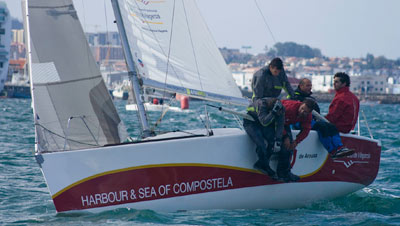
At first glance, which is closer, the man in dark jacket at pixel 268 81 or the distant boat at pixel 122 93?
the man in dark jacket at pixel 268 81

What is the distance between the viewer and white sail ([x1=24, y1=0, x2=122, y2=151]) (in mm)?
7594

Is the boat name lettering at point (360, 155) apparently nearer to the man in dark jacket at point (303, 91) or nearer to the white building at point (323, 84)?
the man in dark jacket at point (303, 91)

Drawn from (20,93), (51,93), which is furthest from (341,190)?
(20,93)

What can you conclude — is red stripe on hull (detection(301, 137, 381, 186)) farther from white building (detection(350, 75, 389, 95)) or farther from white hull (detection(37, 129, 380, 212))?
white building (detection(350, 75, 389, 95))

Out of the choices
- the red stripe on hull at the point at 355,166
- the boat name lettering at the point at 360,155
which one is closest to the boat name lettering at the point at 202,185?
the red stripe on hull at the point at 355,166

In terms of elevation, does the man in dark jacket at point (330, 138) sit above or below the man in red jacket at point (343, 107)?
below

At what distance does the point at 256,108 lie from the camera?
727 cm

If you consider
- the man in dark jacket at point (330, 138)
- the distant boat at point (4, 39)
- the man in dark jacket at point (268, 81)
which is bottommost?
the man in dark jacket at point (330, 138)

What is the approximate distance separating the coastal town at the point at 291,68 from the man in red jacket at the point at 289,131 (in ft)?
191

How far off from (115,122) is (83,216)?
1625 millimetres

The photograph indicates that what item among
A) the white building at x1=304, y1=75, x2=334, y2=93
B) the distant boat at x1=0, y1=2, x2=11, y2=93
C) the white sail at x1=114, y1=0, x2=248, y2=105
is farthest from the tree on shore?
the white sail at x1=114, y1=0, x2=248, y2=105

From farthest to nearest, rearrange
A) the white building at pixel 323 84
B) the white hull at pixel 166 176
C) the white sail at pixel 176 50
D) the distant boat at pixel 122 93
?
the white building at pixel 323 84, the distant boat at pixel 122 93, the white sail at pixel 176 50, the white hull at pixel 166 176

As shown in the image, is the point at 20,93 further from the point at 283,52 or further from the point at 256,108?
the point at 283,52

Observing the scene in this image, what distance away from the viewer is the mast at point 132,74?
8.13 meters
